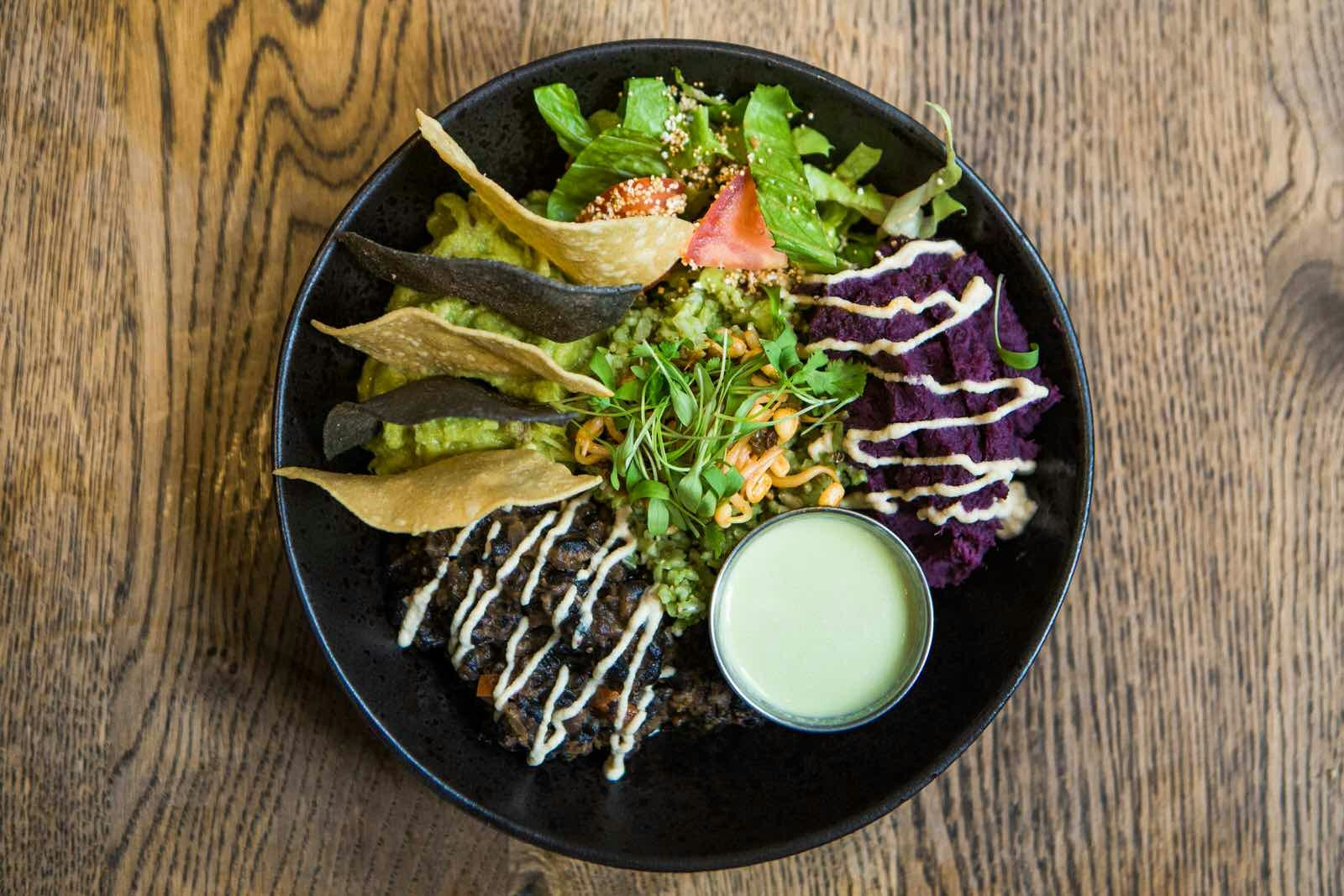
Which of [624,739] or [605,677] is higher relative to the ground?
[605,677]

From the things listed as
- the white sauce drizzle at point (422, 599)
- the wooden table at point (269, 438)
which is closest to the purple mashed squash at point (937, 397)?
the wooden table at point (269, 438)

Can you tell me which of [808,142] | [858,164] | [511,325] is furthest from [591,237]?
[858,164]

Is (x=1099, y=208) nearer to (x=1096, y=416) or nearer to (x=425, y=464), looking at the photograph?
(x=1096, y=416)

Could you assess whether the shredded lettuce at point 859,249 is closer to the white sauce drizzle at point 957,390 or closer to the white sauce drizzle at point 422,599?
the white sauce drizzle at point 957,390

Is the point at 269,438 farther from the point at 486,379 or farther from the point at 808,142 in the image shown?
the point at 808,142

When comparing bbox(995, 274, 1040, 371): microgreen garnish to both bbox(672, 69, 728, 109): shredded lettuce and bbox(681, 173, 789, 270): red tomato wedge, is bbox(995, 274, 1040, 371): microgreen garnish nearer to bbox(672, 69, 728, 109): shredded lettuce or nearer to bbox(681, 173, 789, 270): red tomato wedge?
bbox(681, 173, 789, 270): red tomato wedge

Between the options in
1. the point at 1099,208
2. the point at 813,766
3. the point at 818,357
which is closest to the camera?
the point at 818,357

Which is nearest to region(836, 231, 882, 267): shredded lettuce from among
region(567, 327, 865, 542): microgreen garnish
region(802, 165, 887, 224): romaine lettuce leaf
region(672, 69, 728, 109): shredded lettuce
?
region(802, 165, 887, 224): romaine lettuce leaf

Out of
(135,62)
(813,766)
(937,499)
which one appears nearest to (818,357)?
(937,499)
